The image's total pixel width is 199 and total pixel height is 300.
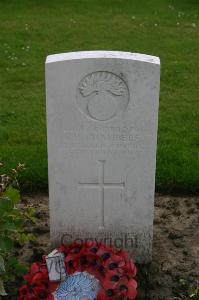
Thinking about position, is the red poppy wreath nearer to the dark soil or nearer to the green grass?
the dark soil

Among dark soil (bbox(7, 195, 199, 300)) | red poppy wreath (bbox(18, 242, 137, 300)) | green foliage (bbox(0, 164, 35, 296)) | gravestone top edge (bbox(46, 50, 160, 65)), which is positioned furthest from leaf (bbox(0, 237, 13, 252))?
gravestone top edge (bbox(46, 50, 160, 65))

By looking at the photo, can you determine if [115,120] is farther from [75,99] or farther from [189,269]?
[189,269]

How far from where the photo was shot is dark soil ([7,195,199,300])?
413cm

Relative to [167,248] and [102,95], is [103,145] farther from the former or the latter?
[167,248]

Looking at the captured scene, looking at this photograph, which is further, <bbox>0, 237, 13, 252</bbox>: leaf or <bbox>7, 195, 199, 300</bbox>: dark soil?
<bbox>7, 195, 199, 300</bbox>: dark soil

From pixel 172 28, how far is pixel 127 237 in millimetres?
6517

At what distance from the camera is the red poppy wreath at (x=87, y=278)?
3.80 metres

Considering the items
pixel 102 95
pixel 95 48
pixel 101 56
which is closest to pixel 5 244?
pixel 102 95

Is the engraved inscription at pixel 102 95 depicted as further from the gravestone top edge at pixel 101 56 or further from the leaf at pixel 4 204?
the leaf at pixel 4 204

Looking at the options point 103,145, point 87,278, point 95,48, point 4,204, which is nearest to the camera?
point 4,204

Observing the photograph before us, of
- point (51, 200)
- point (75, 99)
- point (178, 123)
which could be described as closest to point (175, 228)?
point (51, 200)

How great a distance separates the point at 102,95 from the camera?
3949mm

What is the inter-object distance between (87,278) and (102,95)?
3.69 feet

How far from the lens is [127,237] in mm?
4344
